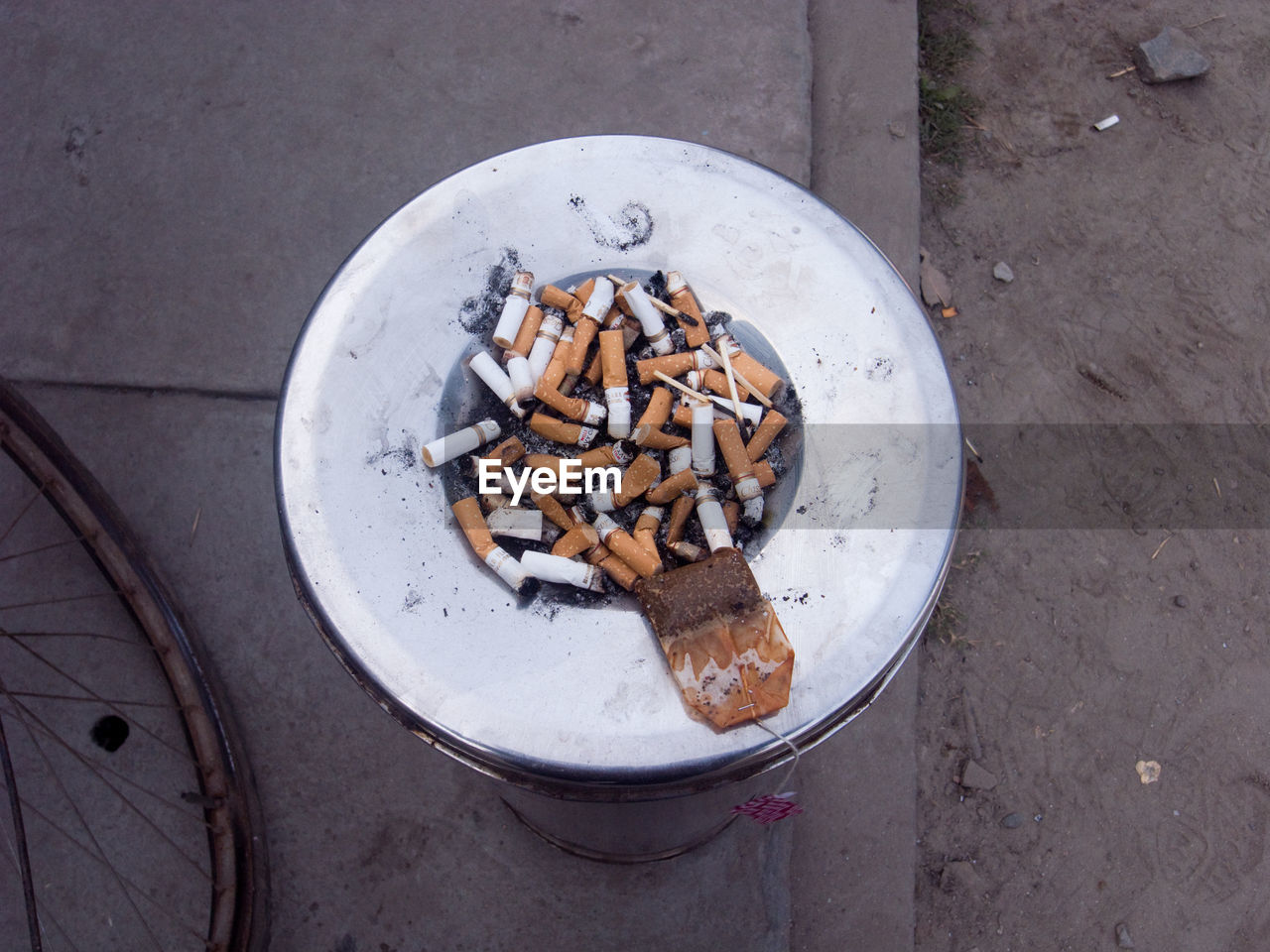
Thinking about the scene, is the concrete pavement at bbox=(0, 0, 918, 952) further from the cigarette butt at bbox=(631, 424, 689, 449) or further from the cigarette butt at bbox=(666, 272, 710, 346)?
the cigarette butt at bbox=(666, 272, 710, 346)

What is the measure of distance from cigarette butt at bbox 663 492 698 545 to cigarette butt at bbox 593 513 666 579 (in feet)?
0.16

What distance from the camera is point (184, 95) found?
2.54 meters

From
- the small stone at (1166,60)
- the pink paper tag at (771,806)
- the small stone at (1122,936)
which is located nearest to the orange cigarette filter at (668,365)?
the pink paper tag at (771,806)

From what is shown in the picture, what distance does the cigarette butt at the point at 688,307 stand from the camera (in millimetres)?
1297

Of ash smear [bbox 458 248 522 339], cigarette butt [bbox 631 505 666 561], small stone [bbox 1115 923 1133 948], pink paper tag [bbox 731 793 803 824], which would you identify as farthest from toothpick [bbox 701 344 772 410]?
small stone [bbox 1115 923 1133 948]

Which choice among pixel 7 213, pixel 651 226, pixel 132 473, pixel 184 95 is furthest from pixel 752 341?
pixel 7 213

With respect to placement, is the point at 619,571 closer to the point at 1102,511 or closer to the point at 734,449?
the point at 734,449

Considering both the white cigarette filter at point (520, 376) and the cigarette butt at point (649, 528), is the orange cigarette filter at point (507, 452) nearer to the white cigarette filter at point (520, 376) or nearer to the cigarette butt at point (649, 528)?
the white cigarette filter at point (520, 376)

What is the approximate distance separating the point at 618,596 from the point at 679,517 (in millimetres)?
156

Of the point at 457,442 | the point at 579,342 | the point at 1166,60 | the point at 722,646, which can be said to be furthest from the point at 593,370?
the point at 1166,60

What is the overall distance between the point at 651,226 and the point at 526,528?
519 millimetres

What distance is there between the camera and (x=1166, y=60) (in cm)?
284

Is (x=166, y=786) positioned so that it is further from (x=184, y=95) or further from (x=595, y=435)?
(x=184, y=95)

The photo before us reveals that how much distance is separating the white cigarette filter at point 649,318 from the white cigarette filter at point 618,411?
0.10m
